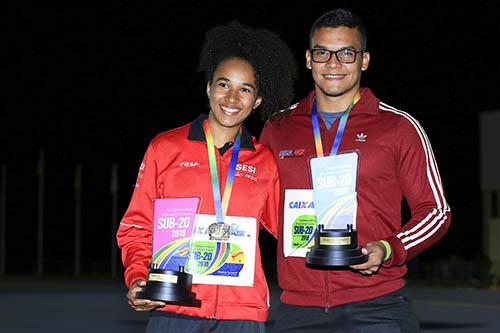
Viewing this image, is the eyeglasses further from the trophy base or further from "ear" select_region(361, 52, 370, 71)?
the trophy base

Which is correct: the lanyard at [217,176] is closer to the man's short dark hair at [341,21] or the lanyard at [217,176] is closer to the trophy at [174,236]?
the trophy at [174,236]

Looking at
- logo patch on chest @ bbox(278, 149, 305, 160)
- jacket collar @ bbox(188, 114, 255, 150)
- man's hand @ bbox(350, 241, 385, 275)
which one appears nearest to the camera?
man's hand @ bbox(350, 241, 385, 275)

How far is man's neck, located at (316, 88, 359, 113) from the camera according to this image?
5.67 m

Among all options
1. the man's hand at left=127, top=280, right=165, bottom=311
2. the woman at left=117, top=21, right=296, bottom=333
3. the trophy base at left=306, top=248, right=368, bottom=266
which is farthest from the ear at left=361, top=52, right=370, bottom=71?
the man's hand at left=127, top=280, right=165, bottom=311

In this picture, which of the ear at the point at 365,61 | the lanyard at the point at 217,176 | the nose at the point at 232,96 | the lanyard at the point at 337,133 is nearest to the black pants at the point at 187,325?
the lanyard at the point at 217,176

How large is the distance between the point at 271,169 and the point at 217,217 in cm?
47

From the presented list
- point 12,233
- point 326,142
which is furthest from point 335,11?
point 12,233

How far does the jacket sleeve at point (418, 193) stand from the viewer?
5.30 meters

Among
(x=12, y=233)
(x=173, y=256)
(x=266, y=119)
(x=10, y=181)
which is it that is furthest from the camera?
(x=10, y=181)

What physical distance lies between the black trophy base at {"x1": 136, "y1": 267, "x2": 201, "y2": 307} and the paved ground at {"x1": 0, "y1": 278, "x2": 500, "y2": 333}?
567 inches

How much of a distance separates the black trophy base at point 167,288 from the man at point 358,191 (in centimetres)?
67

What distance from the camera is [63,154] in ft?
355

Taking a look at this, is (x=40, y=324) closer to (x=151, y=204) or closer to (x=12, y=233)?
(x=151, y=204)

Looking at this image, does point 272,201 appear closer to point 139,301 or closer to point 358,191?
point 358,191
